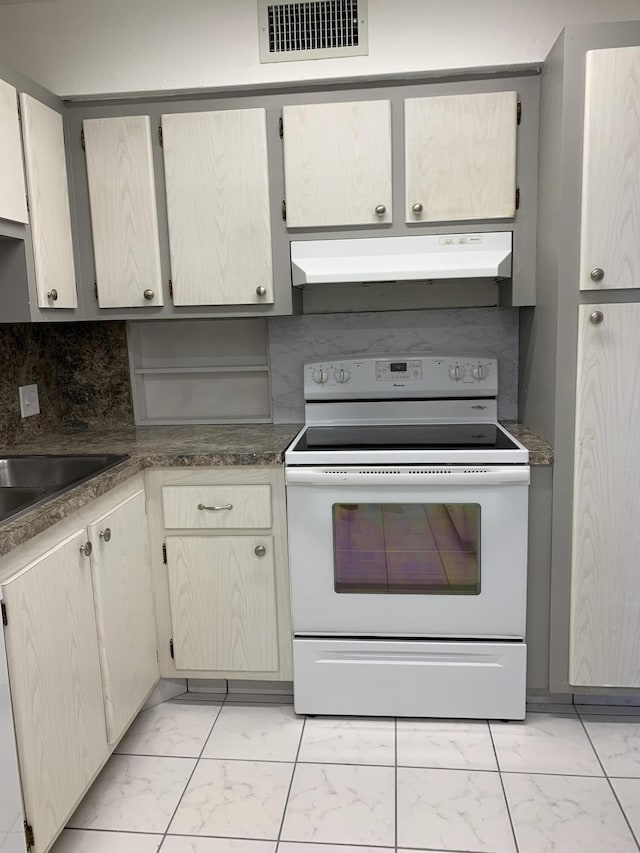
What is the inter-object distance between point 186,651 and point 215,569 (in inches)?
12.6

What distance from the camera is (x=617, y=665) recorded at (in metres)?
2.10

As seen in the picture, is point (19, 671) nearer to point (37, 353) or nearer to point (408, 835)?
point (408, 835)

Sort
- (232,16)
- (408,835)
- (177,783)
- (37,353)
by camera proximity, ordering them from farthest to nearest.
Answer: (37,353)
(232,16)
(177,783)
(408,835)

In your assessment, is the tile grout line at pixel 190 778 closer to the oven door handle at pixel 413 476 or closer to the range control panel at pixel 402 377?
the oven door handle at pixel 413 476

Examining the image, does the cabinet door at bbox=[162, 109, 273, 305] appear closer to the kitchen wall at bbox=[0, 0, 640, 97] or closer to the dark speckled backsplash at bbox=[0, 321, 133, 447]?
the kitchen wall at bbox=[0, 0, 640, 97]

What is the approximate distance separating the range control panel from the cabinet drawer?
575 mm

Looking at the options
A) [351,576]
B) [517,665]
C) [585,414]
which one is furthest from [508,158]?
[517,665]

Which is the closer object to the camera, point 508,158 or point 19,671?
point 19,671

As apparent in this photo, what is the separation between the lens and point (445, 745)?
80.4 inches

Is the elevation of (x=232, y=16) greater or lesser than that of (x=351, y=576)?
greater

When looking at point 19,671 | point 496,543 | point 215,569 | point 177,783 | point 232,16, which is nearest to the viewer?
point 19,671

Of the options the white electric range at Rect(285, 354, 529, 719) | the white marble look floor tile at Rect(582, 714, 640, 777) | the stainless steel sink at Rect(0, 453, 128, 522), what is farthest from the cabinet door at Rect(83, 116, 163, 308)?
the white marble look floor tile at Rect(582, 714, 640, 777)

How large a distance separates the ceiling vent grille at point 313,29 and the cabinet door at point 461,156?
1.47 feet

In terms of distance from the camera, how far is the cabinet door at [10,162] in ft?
6.25
